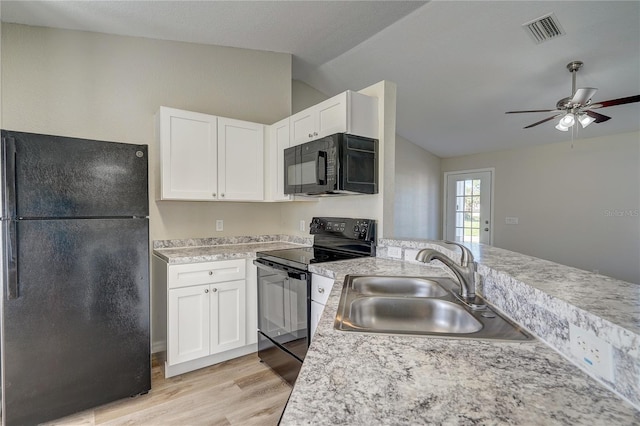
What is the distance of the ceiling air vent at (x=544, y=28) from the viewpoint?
2469 millimetres

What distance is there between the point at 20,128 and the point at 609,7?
4.37 m

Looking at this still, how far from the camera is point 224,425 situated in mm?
1780

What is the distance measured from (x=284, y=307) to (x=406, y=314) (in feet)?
3.81

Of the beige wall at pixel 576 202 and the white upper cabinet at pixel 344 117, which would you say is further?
the beige wall at pixel 576 202

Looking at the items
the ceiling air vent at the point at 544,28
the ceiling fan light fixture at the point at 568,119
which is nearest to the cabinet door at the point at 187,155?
the ceiling air vent at the point at 544,28

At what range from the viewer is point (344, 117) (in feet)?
7.13

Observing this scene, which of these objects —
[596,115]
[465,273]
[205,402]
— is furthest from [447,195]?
[205,402]

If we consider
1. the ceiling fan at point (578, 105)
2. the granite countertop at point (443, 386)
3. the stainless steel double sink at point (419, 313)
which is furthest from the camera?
the ceiling fan at point (578, 105)

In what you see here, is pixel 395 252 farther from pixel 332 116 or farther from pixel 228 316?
pixel 228 316

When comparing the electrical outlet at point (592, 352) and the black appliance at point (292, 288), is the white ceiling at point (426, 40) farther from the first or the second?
the electrical outlet at point (592, 352)

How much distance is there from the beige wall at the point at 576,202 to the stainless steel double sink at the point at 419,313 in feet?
14.1

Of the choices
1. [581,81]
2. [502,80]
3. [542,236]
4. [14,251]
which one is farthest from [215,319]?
[542,236]

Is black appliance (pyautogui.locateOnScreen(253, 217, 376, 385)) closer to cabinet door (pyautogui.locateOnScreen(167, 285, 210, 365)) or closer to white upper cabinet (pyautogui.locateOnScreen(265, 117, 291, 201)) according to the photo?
cabinet door (pyautogui.locateOnScreen(167, 285, 210, 365))

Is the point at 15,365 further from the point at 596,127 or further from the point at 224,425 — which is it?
the point at 596,127
